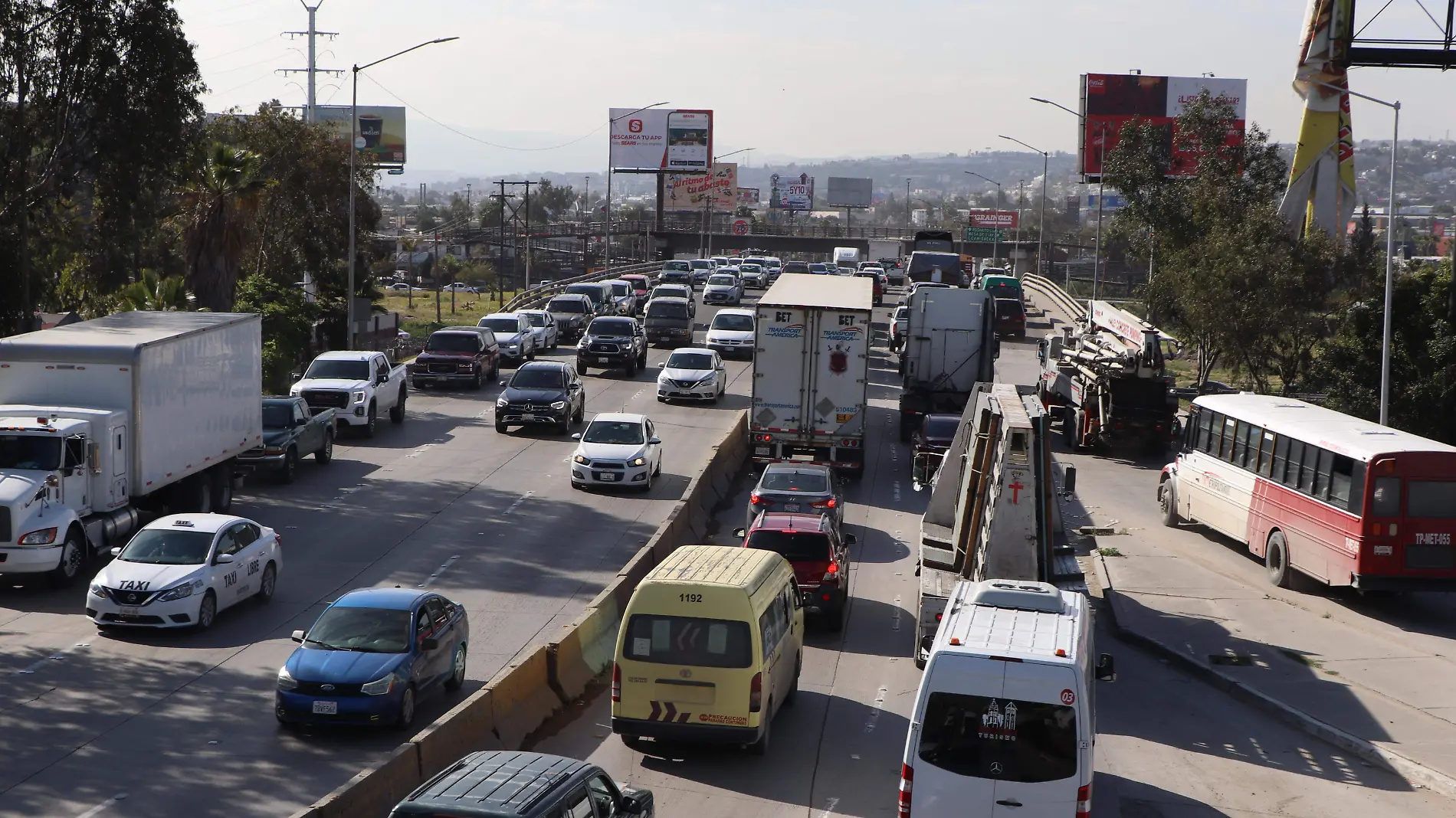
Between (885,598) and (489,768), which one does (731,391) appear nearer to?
(885,598)

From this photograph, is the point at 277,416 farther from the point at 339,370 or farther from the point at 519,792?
the point at 519,792

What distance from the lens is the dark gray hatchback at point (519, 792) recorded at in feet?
30.4

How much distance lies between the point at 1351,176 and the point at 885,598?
2539 cm

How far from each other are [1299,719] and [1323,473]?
6333 mm

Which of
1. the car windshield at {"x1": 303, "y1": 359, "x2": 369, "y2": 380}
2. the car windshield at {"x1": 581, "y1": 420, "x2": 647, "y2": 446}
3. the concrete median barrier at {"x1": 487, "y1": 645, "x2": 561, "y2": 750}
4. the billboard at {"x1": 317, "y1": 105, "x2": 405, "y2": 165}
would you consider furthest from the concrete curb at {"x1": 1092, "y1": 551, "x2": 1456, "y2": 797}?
the billboard at {"x1": 317, "y1": 105, "x2": 405, "y2": 165}

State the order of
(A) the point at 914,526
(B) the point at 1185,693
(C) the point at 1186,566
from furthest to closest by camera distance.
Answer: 1. (A) the point at 914,526
2. (C) the point at 1186,566
3. (B) the point at 1185,693

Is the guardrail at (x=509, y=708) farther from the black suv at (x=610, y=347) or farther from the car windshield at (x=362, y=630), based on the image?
the black suv at (x=610, y=347)

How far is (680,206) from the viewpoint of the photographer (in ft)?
→ 454

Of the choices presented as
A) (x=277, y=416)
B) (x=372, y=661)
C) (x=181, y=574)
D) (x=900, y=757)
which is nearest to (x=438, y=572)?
(x=181, y=574)

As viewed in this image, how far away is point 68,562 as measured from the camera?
21109 mm

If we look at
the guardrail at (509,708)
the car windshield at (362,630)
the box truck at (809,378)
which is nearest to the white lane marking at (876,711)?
the guardrail at (509,708)

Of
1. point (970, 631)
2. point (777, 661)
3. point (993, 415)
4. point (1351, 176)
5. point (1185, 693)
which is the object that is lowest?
point (1185, 693)

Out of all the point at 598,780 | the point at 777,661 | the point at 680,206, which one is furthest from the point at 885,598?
the point at 680,206

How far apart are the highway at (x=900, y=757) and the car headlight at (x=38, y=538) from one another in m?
9.11
